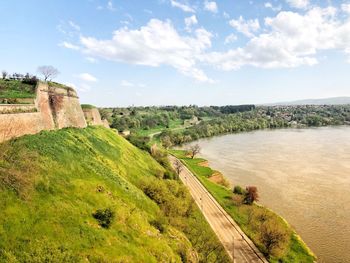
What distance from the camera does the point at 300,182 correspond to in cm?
5638

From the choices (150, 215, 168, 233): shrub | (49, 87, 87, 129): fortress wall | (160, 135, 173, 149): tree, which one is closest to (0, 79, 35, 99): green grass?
(49, 87, 87, 129): fortress wall

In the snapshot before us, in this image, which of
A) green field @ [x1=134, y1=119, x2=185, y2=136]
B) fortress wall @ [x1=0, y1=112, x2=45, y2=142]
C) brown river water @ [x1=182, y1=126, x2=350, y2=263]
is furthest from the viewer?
green field @ [x1=134, y1=119, x2=185, y2=136]

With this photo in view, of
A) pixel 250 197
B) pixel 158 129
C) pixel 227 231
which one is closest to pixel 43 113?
pixel 227 231

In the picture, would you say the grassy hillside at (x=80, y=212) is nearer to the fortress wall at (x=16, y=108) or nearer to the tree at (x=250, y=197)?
the fortress wall at (x=16, y=108)

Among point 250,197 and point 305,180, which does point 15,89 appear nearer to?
point 250,197

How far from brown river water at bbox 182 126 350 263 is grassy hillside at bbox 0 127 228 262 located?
14.5m

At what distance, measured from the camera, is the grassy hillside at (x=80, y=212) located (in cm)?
1644

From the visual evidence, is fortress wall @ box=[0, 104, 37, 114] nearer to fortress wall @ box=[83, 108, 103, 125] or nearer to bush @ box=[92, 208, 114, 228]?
bush @ box=[92, 208, 114, 228]

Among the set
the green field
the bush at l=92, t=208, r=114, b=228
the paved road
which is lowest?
the paved road

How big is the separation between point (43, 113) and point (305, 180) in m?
47.8

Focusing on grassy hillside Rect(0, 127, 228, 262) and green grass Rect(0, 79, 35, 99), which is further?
green grass Rect(0, 79, 35, 99)

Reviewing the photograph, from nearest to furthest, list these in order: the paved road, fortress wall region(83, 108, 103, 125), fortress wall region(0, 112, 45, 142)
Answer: fortress wall region(0, 112, 45, 142) → the paved road → fortress wall region(83, 108, 103, 125)

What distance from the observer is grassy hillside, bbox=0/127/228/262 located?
1644 centimetres

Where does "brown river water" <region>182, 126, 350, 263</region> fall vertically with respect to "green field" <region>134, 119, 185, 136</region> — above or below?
below
